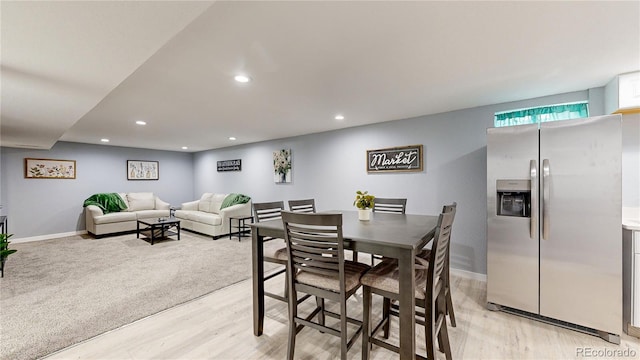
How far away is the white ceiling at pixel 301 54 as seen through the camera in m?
1.37

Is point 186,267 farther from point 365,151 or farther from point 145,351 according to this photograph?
point 365,151

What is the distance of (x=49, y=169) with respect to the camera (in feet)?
19.1

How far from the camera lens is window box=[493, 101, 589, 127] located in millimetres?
2791

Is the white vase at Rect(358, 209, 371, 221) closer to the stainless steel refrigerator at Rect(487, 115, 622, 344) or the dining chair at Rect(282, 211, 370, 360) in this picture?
the dining chair at Rect(282, 211, 370, 360)

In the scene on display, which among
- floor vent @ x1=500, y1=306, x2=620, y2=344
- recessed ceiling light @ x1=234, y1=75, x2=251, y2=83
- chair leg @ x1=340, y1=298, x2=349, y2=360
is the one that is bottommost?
floor vent @ x1=500, y1=306, x2=620, y2=344

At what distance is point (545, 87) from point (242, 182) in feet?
19.7

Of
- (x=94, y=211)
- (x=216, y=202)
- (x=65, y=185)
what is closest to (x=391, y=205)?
(x=216, y=202)

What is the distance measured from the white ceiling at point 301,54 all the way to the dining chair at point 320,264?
118cm

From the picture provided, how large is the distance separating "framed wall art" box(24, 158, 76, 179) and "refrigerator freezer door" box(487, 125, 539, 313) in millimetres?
8314

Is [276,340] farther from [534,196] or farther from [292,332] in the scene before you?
[534,196]

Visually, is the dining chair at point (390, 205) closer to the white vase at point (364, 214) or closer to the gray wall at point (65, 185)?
the white vase at point (364, 214)

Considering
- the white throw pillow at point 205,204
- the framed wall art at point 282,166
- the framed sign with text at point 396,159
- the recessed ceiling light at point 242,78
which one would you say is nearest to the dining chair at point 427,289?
the recessed ceiling light at point 242,78

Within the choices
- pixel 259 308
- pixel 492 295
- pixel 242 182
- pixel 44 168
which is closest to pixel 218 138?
pixel 242 182

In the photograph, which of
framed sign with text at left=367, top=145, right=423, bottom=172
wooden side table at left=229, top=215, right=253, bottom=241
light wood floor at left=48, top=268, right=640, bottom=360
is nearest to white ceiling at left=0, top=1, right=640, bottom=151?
framed sign with text at left=367, top=145, right=423, bottom=172
